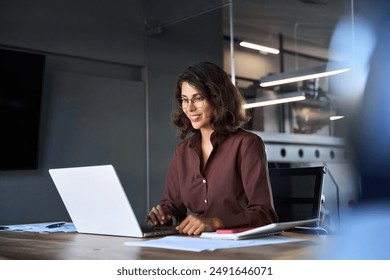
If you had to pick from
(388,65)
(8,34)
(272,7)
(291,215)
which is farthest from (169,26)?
(291,215)

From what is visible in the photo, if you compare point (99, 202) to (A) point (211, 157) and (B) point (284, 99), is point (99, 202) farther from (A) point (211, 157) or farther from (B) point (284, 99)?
(B) point (284, 99)

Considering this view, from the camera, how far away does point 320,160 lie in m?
4.37

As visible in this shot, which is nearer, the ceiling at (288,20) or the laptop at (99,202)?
the laptop at (99,202)

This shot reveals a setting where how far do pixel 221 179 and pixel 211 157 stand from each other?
0.12 meters

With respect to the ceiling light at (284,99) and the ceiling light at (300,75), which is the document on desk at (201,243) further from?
the ceiling light at (284,99)

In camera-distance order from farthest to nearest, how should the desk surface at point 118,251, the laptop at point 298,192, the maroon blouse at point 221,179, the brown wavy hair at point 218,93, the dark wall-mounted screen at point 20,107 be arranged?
the dark wall-mounted screen at point 20,107 < the laptop at point 298,192 < the brown wavy hair at point 218,93 < the maroon blouse at point 221,179 < the desk surface at point 118,251

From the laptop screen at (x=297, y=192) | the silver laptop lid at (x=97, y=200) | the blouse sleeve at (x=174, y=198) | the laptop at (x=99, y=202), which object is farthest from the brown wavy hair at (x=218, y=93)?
the silver laptop lid at (x=97, y=200)

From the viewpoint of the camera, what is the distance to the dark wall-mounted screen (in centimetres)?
395

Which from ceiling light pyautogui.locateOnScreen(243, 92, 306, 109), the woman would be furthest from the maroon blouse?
ceiling light pyautogui.locateOnScreen(243, 92, 306, 109)

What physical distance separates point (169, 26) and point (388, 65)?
2.45 metres

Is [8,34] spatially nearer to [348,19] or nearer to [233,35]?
[233,35]

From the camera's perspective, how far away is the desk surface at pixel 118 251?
1050mm

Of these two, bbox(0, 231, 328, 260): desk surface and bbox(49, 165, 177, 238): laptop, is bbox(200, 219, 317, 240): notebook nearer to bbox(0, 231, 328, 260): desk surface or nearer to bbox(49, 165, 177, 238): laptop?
bbox(0, 231, 328, 260): desk surface

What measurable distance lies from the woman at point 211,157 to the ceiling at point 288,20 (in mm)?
2328
